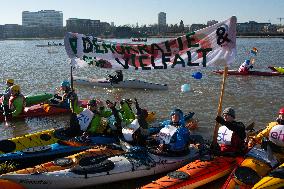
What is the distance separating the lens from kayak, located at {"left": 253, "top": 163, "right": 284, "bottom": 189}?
7.39m

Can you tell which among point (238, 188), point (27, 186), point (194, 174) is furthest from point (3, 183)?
point (238, 188)

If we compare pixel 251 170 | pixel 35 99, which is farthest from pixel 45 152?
pixel 35 99

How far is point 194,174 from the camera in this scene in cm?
844

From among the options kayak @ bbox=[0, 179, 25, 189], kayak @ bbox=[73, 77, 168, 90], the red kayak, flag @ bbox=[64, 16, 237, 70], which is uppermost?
flag @ bbox=[64, 16, 237, 70]

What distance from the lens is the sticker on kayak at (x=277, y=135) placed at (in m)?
8.71

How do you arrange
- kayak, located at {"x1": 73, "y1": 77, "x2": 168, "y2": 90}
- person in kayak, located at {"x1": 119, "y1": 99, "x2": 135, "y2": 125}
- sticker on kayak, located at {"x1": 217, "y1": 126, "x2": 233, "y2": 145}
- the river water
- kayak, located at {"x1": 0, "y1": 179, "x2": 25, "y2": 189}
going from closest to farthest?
kayak, located at {"x1": 0, "y1": 179, "x2": 25, "y2": 189} < sticker on kayak, located at {"x1": 217, "y1": 126, "x2": 233, "y2": 145} < person in kayak, located at {"x1": 119, "y1": 99, "x2": 135, "y2": 125} < the river water < kayak, located at {"x1": 73, "y1": 77, "x2": 168, "y2": 90}

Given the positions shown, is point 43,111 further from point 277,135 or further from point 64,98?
point 277,135

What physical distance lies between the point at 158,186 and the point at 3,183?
9.89 feet

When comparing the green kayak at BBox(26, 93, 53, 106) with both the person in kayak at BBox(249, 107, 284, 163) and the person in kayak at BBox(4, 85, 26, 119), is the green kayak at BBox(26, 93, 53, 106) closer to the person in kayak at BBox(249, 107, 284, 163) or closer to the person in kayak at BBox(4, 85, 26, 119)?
the person in kayak at BBox(4, 85, 26, 119)

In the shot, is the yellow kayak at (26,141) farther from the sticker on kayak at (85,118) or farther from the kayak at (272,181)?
the kayak at (272,181)

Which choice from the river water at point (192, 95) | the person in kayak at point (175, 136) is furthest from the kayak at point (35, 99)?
the person in kayak at point (175, 136)

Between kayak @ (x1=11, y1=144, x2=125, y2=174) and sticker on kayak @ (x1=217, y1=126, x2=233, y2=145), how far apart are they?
238cm

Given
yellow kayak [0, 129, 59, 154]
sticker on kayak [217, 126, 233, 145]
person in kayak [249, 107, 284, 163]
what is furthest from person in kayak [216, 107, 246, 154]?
yellow kayak [0, 129, 59, 154]

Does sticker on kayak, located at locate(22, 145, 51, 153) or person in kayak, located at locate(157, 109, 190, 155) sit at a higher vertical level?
person in kayak, located at locate(157, 109, 190, 155)
